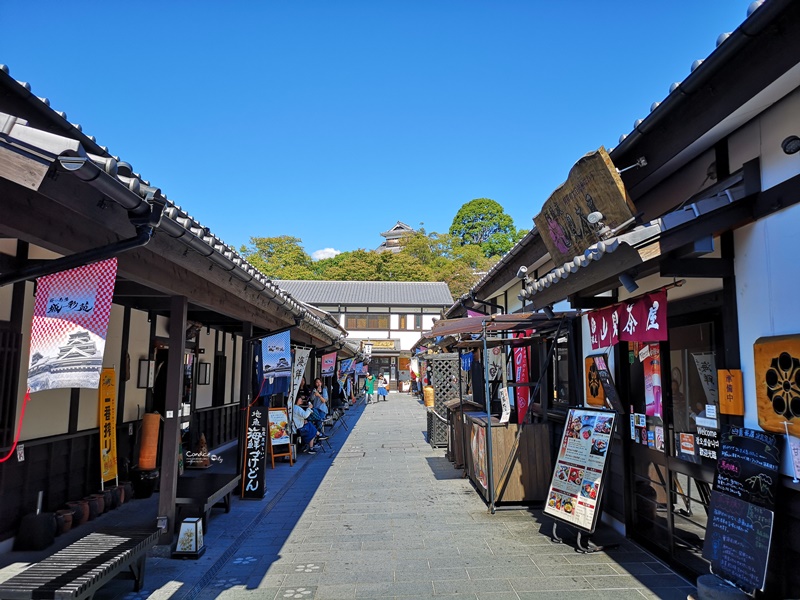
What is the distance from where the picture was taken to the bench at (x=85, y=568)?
357 cm

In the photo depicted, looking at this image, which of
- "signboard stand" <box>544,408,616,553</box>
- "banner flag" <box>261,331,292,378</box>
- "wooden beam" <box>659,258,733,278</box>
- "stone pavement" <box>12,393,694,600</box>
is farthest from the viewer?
"banner flag" <box>261,331,292,378</box>

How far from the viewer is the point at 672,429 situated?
5.09m

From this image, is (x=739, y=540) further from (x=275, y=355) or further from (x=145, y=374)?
(x=145, y=374)

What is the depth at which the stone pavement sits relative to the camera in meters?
4.55

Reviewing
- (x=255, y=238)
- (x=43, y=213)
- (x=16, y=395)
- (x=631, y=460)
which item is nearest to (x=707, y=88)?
(x=631, y=460)

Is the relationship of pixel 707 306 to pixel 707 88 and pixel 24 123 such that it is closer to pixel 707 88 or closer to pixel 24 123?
pixel 707 88

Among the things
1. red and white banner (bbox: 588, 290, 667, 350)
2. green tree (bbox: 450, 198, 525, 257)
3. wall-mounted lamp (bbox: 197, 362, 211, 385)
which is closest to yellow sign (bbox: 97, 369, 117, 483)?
wall-mounted lamp (bbox: 197, 362, 211, 385)

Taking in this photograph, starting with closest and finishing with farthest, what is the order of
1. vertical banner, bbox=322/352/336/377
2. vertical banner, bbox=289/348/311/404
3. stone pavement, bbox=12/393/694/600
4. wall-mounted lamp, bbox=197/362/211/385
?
stone pavement, bbox=12/393/694/600 → vertical banner, bbox=289/348/311/404 → wall-mounted lamp, bbox=197/362/211/385 → vertical banner, bbox=322/352/336/377

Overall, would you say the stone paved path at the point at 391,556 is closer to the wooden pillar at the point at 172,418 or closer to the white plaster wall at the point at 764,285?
the wooden pillar at the point at 172,418

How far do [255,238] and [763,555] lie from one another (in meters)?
56.3

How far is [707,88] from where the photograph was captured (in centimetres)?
376

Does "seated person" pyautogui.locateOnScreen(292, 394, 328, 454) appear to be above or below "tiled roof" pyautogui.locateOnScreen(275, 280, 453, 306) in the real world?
below

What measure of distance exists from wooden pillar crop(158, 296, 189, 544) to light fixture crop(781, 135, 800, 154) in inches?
223

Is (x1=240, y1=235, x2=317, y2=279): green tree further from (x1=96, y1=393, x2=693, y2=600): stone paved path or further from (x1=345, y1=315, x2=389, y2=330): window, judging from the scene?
(x1=96, y1=393, x2=693, y2=600): stone paved path
